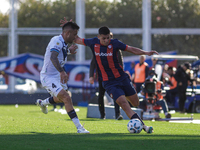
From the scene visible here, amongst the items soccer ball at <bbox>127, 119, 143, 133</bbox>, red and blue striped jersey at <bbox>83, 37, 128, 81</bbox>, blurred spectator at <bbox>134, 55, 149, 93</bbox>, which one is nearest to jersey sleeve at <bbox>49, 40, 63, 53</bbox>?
red and blue striped jersey at <bbox>83, 37, 128, 81</bbox>

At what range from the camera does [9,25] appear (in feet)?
93.4

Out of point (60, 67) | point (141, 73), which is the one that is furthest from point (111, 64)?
point (141, 73)

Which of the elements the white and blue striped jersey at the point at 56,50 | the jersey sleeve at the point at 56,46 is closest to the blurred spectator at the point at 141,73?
the white and blue striped jersey at the point at 56,50

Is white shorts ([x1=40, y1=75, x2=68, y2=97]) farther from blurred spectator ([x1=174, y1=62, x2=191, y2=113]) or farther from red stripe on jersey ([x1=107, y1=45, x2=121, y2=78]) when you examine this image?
blurred spectator ([x1=174, y1=62, x2=191, y2=113])

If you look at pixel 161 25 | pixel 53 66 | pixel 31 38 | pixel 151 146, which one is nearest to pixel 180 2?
pixel 161 25

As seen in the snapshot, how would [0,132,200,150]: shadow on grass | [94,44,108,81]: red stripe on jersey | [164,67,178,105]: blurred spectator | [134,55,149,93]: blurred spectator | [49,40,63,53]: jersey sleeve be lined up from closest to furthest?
1. [0,132,200,150]: shadow on grass
2. [49,40,63,53]: jersey sleeve
3. [94,44,108,81]: red stripe on jersey
4. [134,55,149,93]: blurred spectator
5. [164,67,178,105]: blurred spectator

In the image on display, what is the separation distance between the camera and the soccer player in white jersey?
7641 mm

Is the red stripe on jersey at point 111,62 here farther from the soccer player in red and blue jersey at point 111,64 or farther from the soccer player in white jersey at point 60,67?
the soccer player in white jersey at point 60,67

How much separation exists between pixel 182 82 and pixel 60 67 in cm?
1051

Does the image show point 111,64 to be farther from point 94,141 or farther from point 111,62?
point 94,141

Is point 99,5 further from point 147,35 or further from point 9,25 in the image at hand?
point 9,25

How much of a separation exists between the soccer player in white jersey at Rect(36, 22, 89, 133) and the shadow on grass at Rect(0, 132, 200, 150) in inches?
26.5

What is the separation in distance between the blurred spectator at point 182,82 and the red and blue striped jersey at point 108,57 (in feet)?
30.5

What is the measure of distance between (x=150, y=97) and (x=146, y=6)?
1594 centimetres
